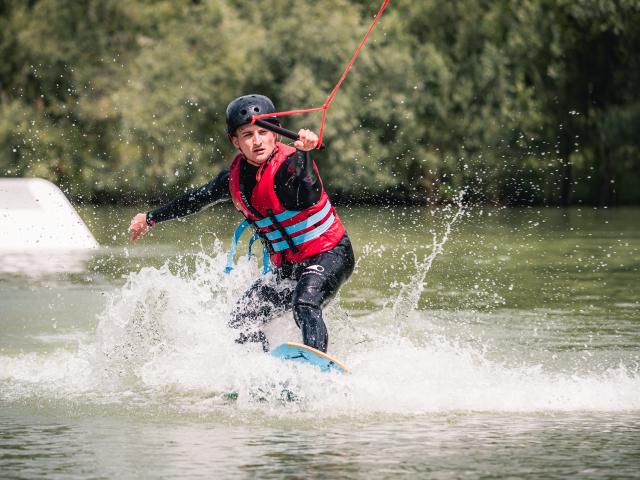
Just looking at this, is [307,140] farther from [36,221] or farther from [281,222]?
[36,221]

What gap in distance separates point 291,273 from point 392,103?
2034cm

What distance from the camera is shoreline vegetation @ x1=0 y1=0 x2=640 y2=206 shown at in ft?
87.1

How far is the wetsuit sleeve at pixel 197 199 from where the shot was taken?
7293 millimetres

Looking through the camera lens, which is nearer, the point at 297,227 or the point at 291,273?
the point at 297,227

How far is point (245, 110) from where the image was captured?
6.84 meters

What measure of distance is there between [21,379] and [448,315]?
3710mm

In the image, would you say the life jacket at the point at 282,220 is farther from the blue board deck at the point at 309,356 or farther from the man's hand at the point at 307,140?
the blue board deck at the point at 309,356

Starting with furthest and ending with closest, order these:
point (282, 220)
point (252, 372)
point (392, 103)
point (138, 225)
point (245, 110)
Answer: point (392, 103) → point (138, 225) → point (282, 220) → point (245, 110) → point (252, 372)

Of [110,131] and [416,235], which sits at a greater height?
[110,131]

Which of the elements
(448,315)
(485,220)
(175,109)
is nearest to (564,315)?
(448,315)

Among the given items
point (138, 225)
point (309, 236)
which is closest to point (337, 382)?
point (309, 236)

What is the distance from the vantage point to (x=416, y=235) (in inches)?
711

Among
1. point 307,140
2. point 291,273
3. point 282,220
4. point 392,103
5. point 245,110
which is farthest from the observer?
point 392,103

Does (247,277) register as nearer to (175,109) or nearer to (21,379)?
(21,379)
